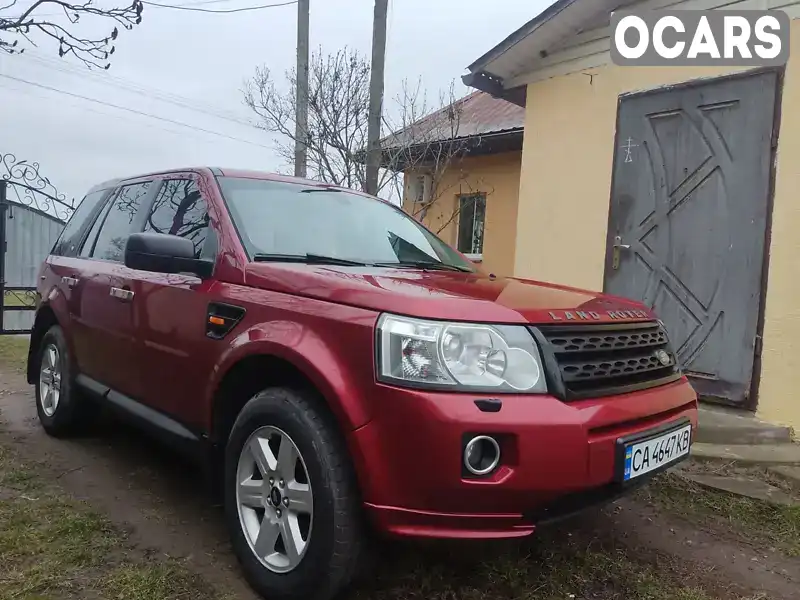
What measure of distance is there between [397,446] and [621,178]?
4748 mm

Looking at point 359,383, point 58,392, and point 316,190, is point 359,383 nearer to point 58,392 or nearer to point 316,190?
point 316,190

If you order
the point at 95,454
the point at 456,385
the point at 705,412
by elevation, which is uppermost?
the point at 456,385

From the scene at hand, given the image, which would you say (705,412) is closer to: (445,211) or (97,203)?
(97,203)

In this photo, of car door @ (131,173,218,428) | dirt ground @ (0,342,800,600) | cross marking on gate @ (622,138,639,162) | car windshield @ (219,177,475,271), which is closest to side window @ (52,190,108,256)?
car door @ (131,173,218,428)

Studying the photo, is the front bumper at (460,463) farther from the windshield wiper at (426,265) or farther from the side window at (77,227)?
the side window at (77,227)

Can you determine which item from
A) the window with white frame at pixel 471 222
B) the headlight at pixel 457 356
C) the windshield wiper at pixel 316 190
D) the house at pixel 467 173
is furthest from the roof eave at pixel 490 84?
the headlight at pixel 457 356

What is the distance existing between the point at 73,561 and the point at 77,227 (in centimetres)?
270

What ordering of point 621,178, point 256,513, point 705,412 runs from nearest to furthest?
point 256,513 → point 705,412 → point 621,178

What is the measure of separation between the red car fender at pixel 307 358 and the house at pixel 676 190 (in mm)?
3937

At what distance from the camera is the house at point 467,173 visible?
9.66 metres

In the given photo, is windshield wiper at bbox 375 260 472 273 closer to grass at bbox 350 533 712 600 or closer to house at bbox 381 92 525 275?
grass at bbox 350 533 712 600

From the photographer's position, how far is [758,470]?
428 cm

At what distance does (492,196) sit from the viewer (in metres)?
10.0

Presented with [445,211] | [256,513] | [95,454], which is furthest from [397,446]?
[445,211]
